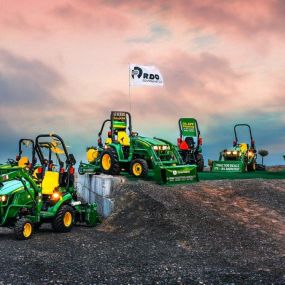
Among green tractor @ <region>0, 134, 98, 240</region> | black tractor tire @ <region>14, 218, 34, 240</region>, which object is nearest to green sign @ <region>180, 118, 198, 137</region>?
green tractor @ <region>0, 134, 98, 240</region>

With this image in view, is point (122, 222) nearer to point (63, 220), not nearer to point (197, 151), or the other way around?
point (63, 220)

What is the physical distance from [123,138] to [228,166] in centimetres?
Answer: 735

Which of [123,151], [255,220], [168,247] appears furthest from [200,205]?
[123,151]

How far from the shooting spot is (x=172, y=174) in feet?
63.4

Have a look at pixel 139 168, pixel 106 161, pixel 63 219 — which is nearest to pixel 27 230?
pixel 63 219

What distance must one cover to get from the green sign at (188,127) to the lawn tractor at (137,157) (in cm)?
281

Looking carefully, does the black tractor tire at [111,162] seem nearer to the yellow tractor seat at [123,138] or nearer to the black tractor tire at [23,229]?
the yellow tractor seat at [123,138]

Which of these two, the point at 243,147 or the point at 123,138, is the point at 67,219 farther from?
the point at 243,147

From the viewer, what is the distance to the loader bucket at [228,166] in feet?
87.1

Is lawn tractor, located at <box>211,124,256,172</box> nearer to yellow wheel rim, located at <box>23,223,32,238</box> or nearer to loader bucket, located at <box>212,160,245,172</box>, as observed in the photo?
loader bucket, located at <box>212,160,245,172</box>

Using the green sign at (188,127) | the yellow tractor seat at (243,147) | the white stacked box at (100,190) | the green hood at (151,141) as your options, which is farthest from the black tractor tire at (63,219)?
the yellow tractor seat at (243,147)

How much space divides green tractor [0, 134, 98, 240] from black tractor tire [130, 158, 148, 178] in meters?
3.71

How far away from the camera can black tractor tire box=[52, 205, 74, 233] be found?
14.9m

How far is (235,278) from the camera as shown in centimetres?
1005
